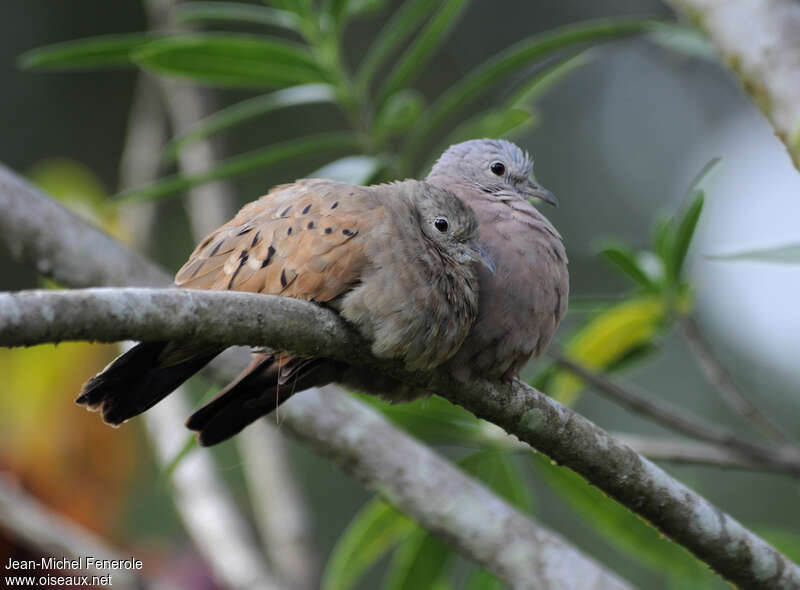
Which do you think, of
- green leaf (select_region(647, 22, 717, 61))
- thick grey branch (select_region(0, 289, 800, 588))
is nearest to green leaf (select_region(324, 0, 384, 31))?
green leaf (select_region(647, 22, 717, 61))

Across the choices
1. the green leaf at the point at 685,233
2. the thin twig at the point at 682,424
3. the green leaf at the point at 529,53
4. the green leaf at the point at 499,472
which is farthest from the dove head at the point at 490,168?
the green leaf at the point at 499,472

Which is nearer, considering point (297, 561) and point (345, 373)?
point (345, 373)

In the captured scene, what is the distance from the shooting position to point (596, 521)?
3.77 meters

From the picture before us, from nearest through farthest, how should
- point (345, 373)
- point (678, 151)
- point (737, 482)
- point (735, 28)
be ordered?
point (345, 373) → point (735, 28) → point (737, 482) → point (678, 151)

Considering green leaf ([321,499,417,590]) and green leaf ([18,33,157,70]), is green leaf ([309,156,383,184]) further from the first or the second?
green leaf ([321,499,417,590])

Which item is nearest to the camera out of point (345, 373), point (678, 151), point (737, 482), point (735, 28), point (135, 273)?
point (345, 373)

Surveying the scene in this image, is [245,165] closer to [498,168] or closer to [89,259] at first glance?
[89,259]

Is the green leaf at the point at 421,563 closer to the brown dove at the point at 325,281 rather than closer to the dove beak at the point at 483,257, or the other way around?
the brown dove at the point at 325,281

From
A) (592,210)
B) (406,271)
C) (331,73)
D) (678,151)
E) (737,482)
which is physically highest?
(678,151)

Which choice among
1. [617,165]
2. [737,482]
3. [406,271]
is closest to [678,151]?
[617,165]

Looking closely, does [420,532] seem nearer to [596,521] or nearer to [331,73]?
[596,521]

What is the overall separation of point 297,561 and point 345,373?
145 cm

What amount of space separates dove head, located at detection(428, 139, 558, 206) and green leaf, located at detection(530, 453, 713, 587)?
972 millimetres

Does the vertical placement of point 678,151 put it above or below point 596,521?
above
